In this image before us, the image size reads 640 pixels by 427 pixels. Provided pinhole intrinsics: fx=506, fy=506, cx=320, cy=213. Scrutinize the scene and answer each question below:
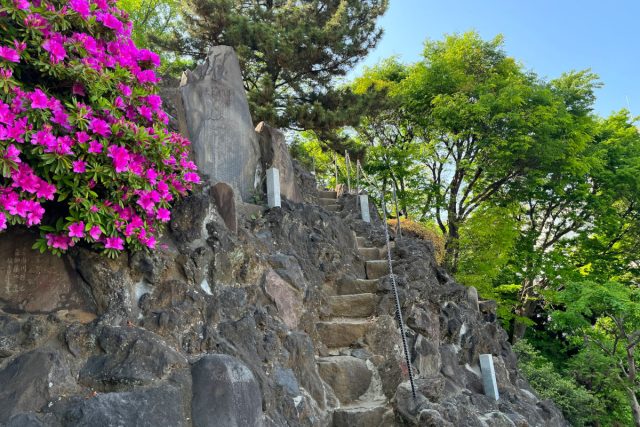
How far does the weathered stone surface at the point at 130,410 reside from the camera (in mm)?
3014

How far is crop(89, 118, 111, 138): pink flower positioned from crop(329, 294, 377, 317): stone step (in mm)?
3924

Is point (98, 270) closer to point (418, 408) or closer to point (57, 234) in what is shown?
point (57, 234)

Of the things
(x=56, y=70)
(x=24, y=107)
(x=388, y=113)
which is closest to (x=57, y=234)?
(x=24, y=107)

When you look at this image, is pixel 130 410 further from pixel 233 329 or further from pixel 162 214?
pixel 162 214

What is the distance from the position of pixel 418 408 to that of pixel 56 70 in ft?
14.1

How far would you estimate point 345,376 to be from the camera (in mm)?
5391

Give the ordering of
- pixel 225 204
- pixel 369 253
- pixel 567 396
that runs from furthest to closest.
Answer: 1. pixel 567 396
2. pixel 369 253
3. pixel 225 204

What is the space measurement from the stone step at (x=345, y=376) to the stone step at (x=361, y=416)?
15cm

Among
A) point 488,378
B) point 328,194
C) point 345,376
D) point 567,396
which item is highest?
point 328,194

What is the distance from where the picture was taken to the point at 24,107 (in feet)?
10.6

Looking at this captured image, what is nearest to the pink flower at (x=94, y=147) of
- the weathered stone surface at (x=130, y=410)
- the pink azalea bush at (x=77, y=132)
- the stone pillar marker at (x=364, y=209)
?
the pink azalea bush at (x=77, y=132)

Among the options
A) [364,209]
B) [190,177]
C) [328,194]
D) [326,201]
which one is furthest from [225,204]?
[328,194]

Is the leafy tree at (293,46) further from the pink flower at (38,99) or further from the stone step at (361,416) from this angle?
the pink flower at (38,99)

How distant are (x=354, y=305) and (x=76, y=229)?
13.3 feet
